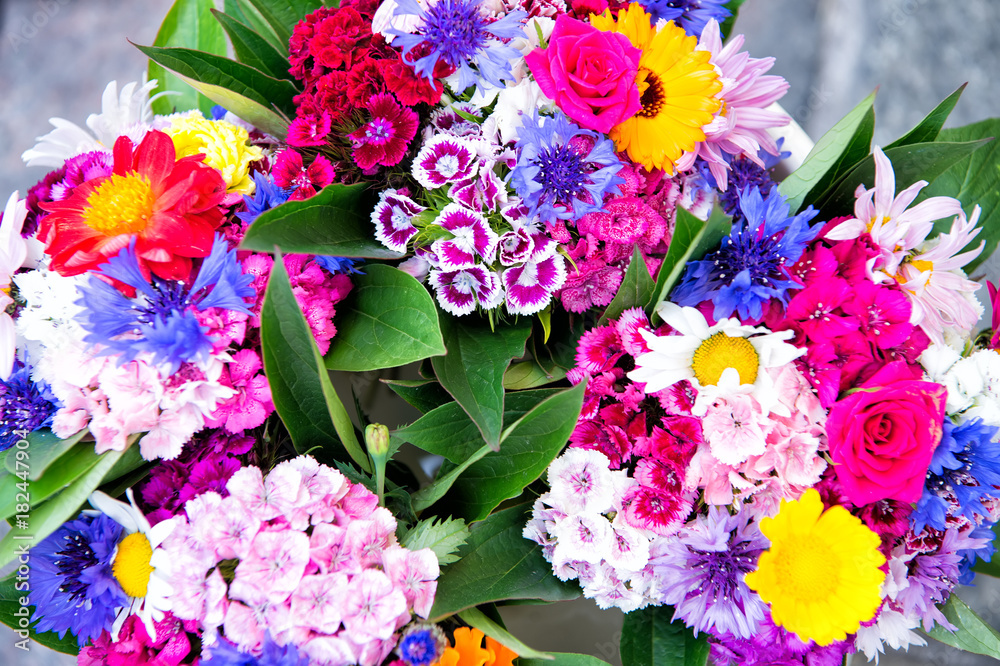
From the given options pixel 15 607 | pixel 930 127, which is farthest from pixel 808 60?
pixel 15 607

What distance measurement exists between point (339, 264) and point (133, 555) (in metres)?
0.31

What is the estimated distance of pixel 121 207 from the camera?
1.89 feet

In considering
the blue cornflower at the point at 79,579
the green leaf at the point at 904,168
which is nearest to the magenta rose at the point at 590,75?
the green leaf at the point at 904,168

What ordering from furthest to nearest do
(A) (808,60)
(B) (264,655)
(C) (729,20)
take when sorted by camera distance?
(A) (808,60) → (C) (729,20) → (B) (264,655)

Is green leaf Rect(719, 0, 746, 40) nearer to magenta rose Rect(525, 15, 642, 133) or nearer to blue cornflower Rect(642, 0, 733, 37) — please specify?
blue cornflower Rect(642, 0, 733, 37)

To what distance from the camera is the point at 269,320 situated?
543mm

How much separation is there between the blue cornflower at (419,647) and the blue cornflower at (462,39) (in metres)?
0.46

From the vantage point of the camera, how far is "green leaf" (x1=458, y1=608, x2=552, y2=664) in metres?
0.55

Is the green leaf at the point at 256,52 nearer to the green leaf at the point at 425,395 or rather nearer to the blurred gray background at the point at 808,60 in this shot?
the green leaf at the point at 425,395

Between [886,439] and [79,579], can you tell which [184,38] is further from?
[886,439]

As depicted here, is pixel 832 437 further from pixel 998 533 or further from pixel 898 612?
pixel 998 533

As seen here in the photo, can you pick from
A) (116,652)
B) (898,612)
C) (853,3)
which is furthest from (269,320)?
(853,3)

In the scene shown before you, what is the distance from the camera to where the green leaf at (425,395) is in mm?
669

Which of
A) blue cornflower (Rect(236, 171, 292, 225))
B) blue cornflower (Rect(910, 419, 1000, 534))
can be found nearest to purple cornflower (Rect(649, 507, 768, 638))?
blue cornflower (Rect(910, 419, 1000, 534))
